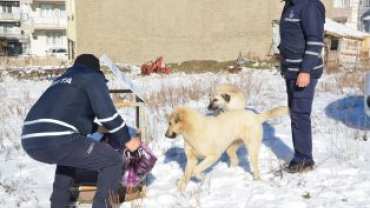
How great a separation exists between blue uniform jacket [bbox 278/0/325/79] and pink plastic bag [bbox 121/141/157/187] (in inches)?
75.7

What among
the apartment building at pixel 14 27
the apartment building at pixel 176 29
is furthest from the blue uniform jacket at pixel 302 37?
the apartment building at pixel 14 27

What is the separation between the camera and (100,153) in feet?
11.2

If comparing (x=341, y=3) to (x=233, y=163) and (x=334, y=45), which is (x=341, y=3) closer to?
(x=334, y=45)

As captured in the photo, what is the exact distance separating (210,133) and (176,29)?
25.8m

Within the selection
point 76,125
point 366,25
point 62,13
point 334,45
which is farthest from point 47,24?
point 76,125

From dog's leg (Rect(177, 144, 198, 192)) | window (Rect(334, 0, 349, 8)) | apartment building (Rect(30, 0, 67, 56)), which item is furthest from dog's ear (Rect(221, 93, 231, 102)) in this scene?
apartment building (Rect(30, 0, 67, 56))

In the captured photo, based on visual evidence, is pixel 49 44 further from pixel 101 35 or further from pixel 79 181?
pixel 79 181

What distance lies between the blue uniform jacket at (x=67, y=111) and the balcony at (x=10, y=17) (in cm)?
4769

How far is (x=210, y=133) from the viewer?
443 cm

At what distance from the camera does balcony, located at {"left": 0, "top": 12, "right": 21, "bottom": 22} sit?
4650 cm

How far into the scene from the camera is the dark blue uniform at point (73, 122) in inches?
128

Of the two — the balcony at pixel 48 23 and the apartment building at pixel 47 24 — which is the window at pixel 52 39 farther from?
the balcony at pixel 48 23

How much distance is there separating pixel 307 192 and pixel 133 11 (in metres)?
26.6

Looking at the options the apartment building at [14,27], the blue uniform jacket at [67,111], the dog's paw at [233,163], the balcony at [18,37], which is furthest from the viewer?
the apartment building at [14,27]
